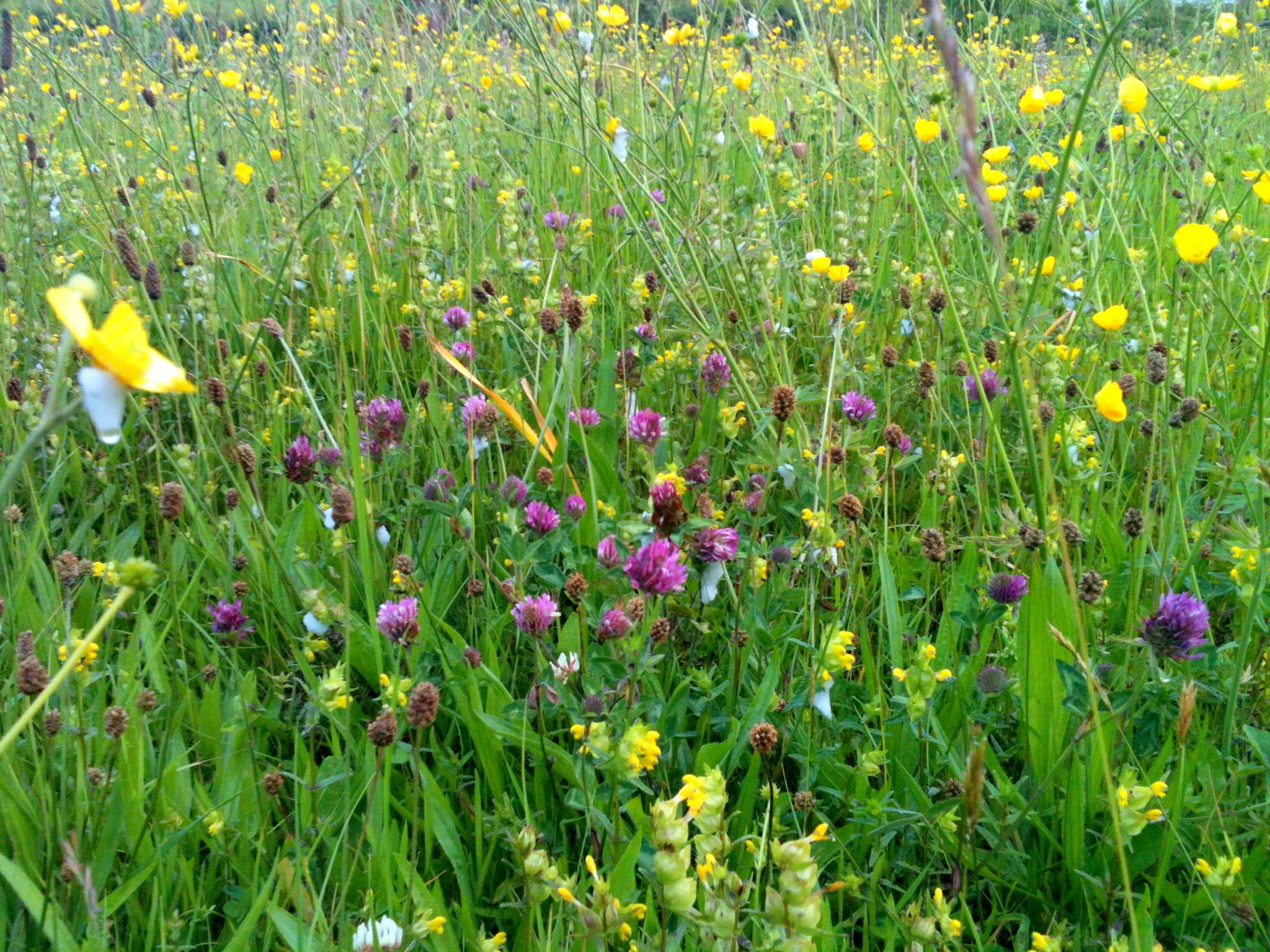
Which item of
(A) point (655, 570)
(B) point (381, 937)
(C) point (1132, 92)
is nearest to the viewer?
(B) point (381, 937)

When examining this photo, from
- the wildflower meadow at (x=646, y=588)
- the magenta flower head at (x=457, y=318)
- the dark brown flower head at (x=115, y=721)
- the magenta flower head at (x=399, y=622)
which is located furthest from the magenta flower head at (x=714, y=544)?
the magenta flower head at (x=457, y=318)

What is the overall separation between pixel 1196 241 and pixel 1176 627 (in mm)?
618

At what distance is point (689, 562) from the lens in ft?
4.79

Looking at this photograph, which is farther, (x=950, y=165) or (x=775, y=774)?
(x=950, y=165)

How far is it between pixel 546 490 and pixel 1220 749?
1074 mm

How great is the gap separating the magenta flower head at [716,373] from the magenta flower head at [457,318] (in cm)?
57

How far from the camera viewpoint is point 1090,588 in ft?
3.94

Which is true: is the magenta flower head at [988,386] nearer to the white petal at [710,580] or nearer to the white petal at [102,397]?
the white petal at [710,580]

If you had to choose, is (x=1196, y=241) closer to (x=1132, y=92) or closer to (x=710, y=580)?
(x=1132, y=92)

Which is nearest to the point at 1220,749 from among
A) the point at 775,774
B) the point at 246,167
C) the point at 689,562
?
the point at 775,774

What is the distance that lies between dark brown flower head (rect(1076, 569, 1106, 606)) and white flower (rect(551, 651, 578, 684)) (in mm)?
672

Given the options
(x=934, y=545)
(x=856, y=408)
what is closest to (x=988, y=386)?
(x=856, y=408)

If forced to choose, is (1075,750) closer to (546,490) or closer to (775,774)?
(775,774)

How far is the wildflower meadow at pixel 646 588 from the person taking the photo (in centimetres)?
100
